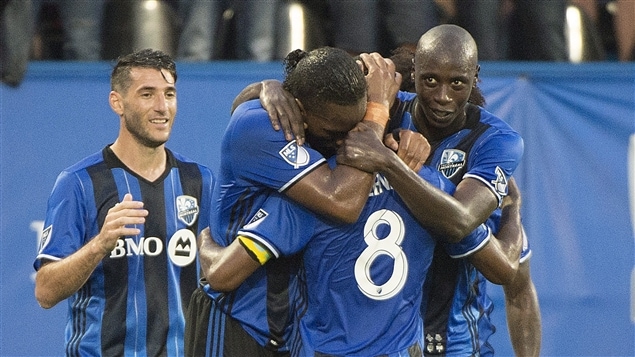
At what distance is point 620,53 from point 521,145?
128 inches

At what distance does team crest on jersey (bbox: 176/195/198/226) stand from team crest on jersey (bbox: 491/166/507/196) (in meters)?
1.42

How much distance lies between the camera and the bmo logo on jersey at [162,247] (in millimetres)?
4383

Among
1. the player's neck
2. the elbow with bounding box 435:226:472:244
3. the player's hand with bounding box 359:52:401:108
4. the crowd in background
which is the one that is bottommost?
the elbow with bounding box 435:226:472:244

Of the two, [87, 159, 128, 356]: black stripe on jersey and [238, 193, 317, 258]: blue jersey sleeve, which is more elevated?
[238, 193, 317, 258]: blue jersey sleeve

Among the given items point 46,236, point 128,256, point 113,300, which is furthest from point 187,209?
point 46,236

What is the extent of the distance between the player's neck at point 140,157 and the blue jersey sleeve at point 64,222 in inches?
10.0

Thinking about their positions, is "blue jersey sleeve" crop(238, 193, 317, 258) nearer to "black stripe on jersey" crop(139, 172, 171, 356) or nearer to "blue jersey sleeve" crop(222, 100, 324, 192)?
"blue jersey sleeve" crop(222, 100, 324, 192)

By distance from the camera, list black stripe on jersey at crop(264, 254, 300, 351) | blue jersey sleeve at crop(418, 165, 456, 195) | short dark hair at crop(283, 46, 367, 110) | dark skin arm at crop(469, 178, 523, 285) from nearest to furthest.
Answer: short dark hair at crop(283, 46, 367, 110)
blue jersey sleeve at crop(418, 165, 456, 195)
black stripe on jersey at crop(264, 254, 300, 351)
dark skin arm at crop(469, 178, 523, 285)

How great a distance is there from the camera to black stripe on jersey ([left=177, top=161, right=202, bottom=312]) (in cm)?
449

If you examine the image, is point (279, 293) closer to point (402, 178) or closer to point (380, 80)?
point (402, 178)

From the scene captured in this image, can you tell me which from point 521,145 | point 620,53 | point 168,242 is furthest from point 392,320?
point 620,53

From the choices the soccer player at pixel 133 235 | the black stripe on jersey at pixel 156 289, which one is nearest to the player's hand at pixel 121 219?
the soccer player at pixel 133 235

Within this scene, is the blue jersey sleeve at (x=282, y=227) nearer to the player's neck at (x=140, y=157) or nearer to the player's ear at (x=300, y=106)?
the player's ear at (x=300, y=106)

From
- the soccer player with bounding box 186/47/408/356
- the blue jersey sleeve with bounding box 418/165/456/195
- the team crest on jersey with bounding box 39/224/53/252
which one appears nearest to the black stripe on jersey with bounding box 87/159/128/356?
the team crest on jersey with bounding box 39/224/53/252
